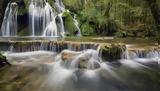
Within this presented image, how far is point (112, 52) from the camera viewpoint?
10.1 metres

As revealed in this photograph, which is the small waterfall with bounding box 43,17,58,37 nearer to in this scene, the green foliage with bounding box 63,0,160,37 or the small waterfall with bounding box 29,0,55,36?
the small waterfall with bounding box 29,0,55,36

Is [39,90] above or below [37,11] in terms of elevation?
below

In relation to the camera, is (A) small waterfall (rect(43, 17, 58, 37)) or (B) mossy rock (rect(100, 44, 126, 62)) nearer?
(B) mossy rock (rect(100, 44, 126, 62))

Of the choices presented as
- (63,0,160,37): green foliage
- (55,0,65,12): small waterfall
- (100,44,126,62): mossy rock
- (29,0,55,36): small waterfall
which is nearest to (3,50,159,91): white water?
(100,44,126,62): mossy rock

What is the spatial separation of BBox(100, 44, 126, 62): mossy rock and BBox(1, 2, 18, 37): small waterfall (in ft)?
27.3

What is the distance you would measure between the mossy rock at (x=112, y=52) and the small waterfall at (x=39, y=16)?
7.15 m

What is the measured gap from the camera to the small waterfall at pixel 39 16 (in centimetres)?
1642

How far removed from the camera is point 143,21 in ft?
56.4

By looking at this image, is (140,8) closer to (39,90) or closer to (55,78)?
(55,78)

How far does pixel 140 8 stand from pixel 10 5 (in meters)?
8.89

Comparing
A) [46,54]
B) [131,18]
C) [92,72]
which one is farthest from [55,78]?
[131,18]

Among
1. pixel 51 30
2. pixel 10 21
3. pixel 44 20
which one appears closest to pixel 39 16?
pixel 44 20

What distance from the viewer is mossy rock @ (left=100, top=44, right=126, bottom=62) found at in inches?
395

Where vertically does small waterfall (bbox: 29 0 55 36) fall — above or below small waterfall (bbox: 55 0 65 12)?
below
